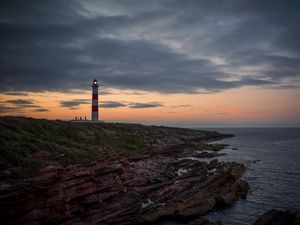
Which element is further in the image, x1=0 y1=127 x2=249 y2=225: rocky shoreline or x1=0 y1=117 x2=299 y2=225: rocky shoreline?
x1=0 y1=117 x2=299 y2=225: rocky shoreline

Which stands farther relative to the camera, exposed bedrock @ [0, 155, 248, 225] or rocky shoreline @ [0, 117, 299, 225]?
rocky shoreline @ [0, 117, 299, 225]

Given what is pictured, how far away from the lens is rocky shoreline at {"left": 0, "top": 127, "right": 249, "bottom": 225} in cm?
2114

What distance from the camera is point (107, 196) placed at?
2755 cm

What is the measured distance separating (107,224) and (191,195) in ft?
35.1

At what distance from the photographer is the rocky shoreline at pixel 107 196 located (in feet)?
69.4

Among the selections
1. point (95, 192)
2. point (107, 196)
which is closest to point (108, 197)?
point (107, 196)

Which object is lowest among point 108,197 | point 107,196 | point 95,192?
point 108,197

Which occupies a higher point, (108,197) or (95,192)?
(95,192)

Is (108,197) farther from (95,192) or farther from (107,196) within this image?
(95,192)

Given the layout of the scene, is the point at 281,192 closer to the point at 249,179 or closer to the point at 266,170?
the point at 249,179

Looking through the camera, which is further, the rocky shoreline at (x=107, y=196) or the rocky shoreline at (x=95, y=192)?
the rocky shoreline at (x=95, y=192)

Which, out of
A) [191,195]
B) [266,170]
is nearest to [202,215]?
[191,195]

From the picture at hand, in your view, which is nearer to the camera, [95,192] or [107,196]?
[95,192]

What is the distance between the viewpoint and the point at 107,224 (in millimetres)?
22594
